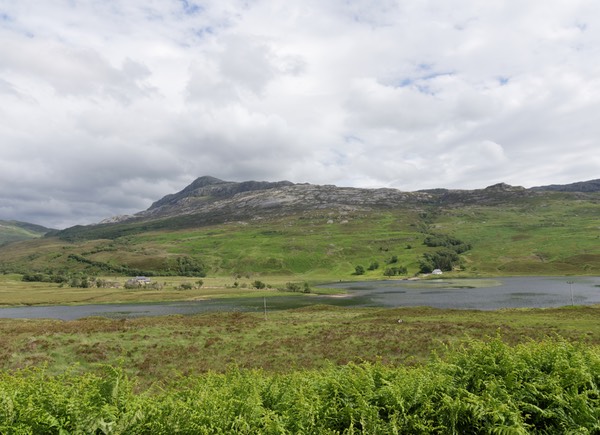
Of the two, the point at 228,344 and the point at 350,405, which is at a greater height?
the point at 350,405

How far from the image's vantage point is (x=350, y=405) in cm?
831

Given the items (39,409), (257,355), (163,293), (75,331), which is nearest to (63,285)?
(163,293)

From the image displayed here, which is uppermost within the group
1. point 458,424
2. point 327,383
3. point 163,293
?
point 327,383

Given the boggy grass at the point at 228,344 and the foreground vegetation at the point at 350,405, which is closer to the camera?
the foreground vegetation at the point at 350,405

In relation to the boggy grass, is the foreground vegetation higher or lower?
higher

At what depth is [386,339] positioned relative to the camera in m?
35.9

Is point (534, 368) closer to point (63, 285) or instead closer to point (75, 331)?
point (75, 331)

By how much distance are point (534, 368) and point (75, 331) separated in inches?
1574

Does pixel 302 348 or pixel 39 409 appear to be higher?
pixel 39 409

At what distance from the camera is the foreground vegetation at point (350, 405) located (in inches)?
305

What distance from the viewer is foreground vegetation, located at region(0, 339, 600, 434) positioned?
7742mm

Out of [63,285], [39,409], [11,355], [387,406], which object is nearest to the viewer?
[39,409]

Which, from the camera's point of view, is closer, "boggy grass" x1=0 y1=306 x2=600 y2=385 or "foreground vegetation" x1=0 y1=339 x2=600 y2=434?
"foreground vegetation" x1=0 y1=339 x2=600 y2=434

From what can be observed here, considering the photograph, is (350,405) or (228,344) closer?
(350,405)
